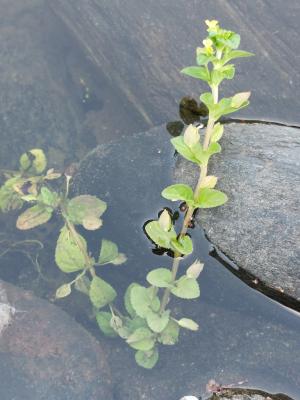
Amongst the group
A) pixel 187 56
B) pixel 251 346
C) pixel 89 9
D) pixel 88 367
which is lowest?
pixel 251 346

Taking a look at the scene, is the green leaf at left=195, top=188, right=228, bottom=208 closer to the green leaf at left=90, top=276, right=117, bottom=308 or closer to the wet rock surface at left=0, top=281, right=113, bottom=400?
the green leaf at left=90, top=276, right=117, bottom=308

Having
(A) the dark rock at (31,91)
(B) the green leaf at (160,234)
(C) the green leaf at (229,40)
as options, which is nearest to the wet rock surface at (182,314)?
(B) the green leaf at (160,234)

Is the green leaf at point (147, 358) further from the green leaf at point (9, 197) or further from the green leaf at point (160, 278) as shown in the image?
the green leaf at point (9, 197)

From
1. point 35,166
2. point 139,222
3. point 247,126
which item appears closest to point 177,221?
point 139,222

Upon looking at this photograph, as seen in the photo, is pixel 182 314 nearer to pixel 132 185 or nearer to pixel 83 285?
pixel 83 285

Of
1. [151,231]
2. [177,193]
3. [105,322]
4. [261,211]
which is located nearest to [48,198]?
[151,231]

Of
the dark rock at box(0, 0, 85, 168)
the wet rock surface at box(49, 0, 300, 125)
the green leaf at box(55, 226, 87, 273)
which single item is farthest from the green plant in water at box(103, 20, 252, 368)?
the dark rock at box(0, 0, 85, 168)

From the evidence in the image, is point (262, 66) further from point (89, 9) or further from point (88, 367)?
point (88, 367)

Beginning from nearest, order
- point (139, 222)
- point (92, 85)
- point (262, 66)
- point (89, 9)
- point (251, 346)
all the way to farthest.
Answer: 1. point (251, 346)
2. point (139, 222)
3. point (262, 66)
4. point (89, 9)
5. point (92, 85)
